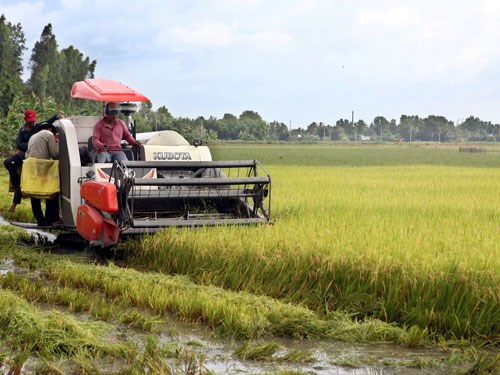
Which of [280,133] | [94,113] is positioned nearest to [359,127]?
[280,133]

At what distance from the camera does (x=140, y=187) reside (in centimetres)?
943

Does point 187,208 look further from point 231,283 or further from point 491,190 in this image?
point 491,190

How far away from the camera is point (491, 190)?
15.8 m

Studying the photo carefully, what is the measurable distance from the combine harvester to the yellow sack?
0.11 metres

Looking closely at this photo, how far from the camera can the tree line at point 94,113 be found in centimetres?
3860

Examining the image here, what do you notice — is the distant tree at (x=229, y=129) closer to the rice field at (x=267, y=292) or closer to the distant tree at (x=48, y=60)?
the distant tree at (x=48, y=60)

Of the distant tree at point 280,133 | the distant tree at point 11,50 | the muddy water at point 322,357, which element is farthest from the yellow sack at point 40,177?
the distant tree at point 280,133

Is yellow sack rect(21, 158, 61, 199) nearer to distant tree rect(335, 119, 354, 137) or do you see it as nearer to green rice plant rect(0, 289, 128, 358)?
green rice plant rect(0, 289, 128, 358)

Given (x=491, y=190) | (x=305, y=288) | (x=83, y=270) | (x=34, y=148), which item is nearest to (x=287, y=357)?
(x=305, y=288)

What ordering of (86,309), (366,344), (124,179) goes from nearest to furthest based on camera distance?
(366,344)
(86,309)
(124,179)

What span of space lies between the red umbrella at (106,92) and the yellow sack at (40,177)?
3.26 feet

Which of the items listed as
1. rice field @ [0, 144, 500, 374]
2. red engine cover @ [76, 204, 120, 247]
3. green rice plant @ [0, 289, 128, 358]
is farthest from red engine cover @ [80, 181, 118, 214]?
green rice plant @ [0, 289, 128, 358]

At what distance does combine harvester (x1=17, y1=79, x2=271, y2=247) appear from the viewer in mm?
8523

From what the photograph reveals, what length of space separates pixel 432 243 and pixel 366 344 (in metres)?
1.97
